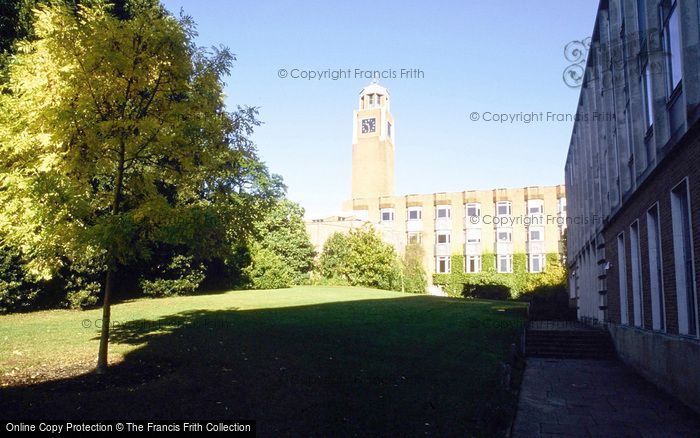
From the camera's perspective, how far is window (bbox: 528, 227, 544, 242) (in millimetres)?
54406

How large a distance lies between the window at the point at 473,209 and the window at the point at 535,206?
5562mm

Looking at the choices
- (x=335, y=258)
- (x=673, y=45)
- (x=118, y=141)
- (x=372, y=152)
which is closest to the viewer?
(x=118, y=141)

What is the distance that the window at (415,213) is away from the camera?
59281 millimetres

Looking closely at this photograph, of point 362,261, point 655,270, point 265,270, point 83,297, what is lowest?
point 83,297

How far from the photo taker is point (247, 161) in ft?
35.4

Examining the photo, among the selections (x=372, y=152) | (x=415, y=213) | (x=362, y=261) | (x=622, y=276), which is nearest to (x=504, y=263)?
(x=415, y=213)

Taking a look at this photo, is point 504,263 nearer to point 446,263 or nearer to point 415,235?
point 446,263

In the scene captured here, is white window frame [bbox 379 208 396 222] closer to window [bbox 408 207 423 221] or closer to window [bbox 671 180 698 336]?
window [bbox 408 207 423 221]

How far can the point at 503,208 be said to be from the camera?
5641 centimetres

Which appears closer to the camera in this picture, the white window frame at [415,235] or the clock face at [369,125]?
the white window frame at [415,235]

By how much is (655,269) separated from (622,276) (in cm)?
455

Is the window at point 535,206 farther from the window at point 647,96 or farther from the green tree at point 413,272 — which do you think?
the window at point 647,96

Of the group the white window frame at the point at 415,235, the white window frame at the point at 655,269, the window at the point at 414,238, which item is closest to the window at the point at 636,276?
the white window frame at the point at 655,269

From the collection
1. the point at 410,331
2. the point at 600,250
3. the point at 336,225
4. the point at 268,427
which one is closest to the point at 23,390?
the point at 268,427
